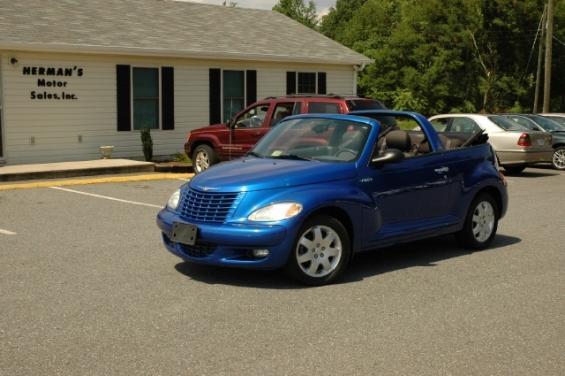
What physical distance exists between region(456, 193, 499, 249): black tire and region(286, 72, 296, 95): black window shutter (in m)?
14.2

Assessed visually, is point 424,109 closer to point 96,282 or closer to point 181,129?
point 181,129

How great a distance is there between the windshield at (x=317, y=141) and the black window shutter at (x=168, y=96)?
11.9 metres

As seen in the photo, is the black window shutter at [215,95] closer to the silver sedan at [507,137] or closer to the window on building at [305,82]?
the window on building at [305,82]

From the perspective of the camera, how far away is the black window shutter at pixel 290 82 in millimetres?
22734

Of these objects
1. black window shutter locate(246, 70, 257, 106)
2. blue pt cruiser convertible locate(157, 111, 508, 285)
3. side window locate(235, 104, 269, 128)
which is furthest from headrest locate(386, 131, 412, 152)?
black window shutter locate(246, 70, 257, 106)

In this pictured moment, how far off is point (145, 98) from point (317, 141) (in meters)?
12.5

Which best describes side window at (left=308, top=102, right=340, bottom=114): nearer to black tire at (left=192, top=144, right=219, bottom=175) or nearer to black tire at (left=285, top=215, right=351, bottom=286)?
black tire at (left=192, top=144, right=219, bottom=175)

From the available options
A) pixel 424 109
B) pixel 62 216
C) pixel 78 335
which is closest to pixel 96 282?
pixel 78 335

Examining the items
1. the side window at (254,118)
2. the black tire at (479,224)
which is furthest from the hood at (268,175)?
the side window at (254,118)

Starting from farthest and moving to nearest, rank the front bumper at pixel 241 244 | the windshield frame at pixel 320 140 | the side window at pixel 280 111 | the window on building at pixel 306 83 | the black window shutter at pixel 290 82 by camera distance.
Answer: the window on building at pixel 306 83
the black window shutter at pixel 290 82
the side window at pixel 280 111
the windshield frame at pixel 320 140
the front bumper at pixel 241 244

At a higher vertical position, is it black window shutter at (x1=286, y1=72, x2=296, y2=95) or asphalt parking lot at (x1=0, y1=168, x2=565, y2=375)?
black window shutter at (x1=286, y1=72, x2=296, y2=95)

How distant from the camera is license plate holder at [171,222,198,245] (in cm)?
695

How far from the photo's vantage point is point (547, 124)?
20.9 metres

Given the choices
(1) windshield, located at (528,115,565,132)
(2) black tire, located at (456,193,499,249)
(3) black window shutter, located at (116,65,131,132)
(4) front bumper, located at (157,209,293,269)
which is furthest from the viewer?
(1) windshield, located at (528,115,565,132)
